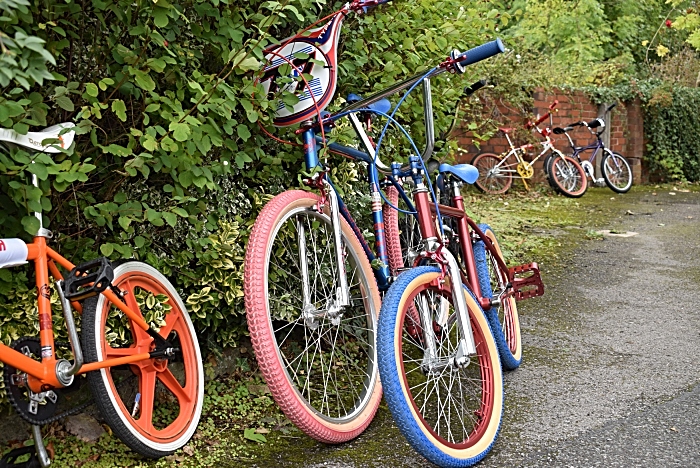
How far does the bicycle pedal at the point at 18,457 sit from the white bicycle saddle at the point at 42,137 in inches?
39.1

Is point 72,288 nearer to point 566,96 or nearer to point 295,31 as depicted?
point 295,31

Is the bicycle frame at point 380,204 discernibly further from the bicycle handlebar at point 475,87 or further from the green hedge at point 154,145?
the bicycle handlebar at point 475,87

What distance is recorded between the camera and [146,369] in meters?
2.53

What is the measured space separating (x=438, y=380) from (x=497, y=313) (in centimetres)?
77

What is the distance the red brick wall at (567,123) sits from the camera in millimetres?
10297

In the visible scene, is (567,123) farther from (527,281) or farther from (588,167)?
(527,281)

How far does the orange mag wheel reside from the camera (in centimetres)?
225

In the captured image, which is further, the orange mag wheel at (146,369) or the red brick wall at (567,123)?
the red brick wall at (567,123)

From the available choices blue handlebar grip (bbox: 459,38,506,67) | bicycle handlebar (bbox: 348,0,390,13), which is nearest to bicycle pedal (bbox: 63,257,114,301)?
bicycle handlebar (bbox: 348,0,390,13)

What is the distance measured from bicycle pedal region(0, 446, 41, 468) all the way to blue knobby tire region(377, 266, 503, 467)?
1167mm

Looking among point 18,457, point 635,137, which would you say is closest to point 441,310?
point 18,457

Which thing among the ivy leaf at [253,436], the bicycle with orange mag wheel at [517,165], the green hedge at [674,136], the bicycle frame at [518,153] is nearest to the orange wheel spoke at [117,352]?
the ivy leaf at [253,436]

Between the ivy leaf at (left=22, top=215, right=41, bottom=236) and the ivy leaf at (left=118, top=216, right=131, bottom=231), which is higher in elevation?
the ivy leaf at (left=22, top=215, right=41, bottom=236)

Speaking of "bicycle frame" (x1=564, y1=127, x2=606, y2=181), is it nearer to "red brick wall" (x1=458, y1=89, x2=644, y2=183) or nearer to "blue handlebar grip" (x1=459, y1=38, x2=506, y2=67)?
"red brick wall" (x1=458, y1=89, x2=644, y2=183)
